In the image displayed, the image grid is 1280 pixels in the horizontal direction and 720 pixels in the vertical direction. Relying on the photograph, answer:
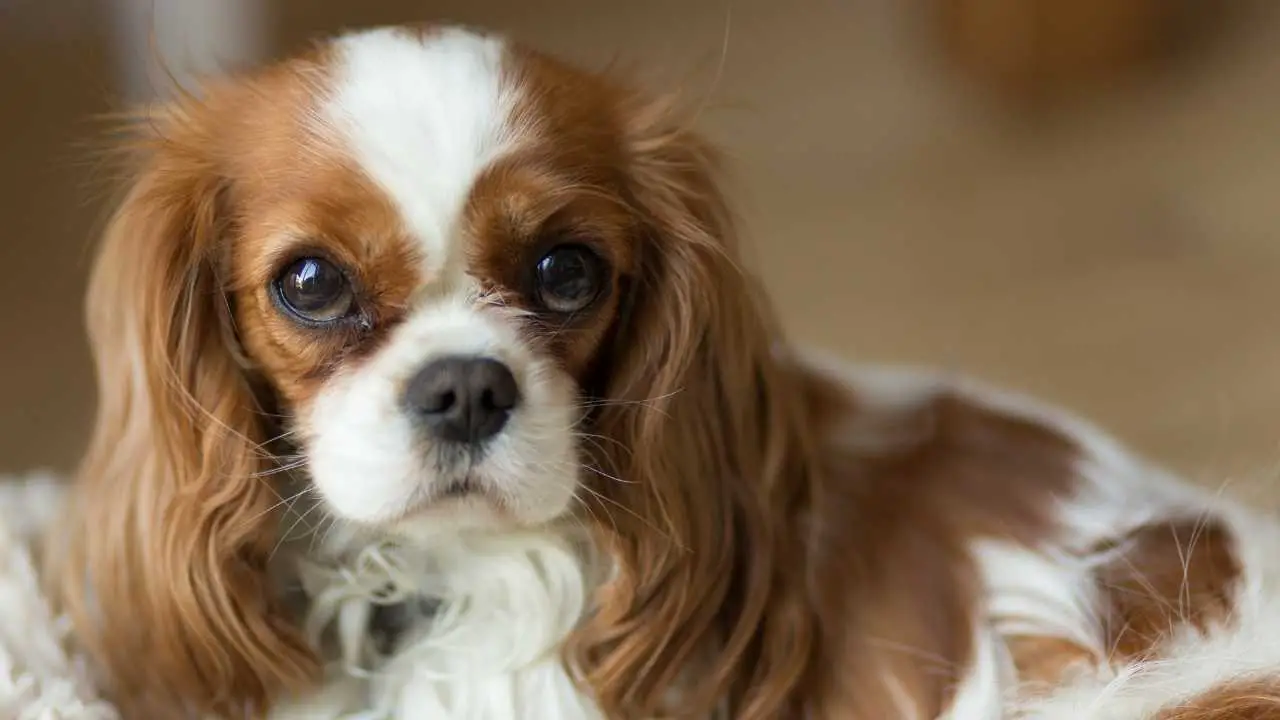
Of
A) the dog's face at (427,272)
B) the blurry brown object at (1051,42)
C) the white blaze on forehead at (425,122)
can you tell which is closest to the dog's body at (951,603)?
the dog's face at (427,272)

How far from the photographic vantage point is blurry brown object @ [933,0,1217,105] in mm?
2684

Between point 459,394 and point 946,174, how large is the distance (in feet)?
5.06

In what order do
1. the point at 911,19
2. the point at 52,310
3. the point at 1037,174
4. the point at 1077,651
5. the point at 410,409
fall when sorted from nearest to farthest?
the point at 410,409, the point at 1077,651, the point at 52,310, the point at 1037,174, the point at 911,19

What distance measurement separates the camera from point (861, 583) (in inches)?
48.7

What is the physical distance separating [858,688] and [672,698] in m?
0.15

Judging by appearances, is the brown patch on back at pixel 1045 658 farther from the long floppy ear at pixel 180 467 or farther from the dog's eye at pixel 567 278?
the long floppy ear at pixel 180 467

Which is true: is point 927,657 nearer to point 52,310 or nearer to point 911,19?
point 52,310

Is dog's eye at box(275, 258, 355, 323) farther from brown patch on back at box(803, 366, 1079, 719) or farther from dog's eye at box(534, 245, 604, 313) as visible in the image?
brown patch on back at box(803, 366, 1079, 719)

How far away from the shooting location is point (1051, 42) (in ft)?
8.82

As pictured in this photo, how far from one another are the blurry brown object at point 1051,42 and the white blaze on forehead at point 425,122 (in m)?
1.75

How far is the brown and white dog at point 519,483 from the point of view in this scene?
1.06 m

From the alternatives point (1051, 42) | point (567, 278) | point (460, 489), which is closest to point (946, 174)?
point (1051, 42)

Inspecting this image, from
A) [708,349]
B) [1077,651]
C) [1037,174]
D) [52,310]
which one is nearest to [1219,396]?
[1037,174]

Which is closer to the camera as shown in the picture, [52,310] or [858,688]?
[858,688]
